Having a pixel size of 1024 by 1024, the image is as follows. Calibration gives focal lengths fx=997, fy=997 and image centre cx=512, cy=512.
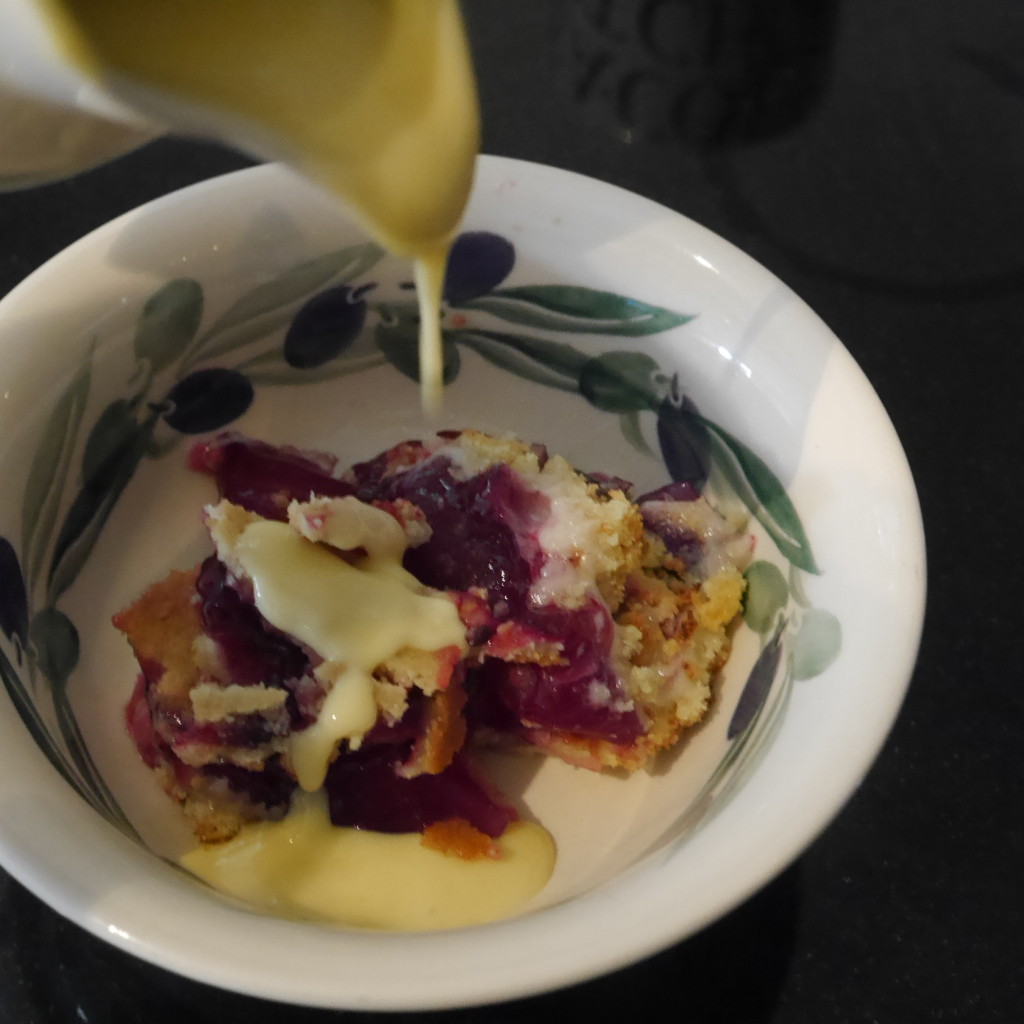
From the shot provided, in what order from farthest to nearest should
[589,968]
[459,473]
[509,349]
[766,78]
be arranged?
[766,78], [509,349], [459,473], [589,968]

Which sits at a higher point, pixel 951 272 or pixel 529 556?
pixel 529 556

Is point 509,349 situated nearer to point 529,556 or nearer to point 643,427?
point 643,427

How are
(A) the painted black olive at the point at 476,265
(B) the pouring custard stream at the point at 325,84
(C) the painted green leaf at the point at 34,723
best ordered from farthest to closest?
(A) the painted black olive at the point at 476,265, (C) the painted green leaf at the point at 34,723, (B) the pouring custard stream at the point at 325,84

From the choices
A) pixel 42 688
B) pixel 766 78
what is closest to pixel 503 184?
pixel 42 688

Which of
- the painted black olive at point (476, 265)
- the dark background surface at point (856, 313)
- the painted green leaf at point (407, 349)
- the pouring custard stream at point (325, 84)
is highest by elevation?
the pouring custard stream at point (325, 84)

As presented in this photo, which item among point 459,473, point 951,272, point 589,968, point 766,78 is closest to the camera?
point 589,968

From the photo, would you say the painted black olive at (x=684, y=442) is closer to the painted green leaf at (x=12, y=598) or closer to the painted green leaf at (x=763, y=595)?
the painted green leaf at (x=763, y=595)

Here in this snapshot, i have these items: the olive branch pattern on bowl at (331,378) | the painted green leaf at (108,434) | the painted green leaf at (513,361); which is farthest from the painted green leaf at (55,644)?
the painted green leaf at (513,361)
